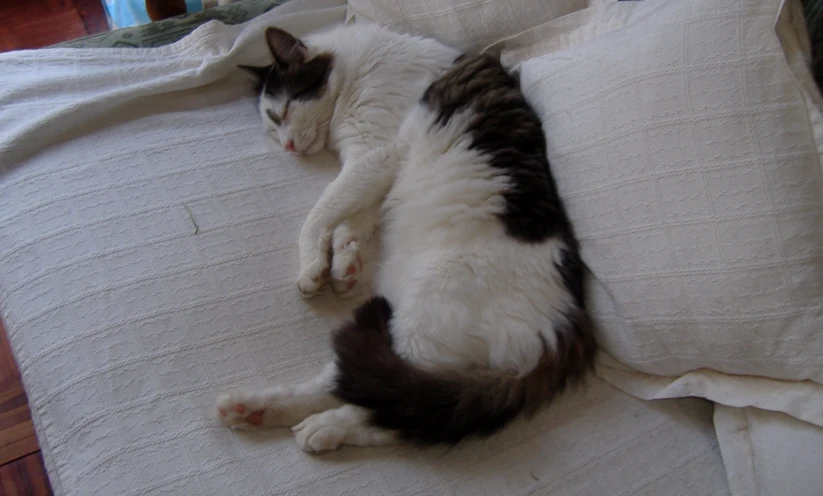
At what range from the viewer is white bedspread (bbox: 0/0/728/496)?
103cm

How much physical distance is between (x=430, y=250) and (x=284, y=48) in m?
0.68

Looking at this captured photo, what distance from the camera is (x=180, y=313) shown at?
1.18m

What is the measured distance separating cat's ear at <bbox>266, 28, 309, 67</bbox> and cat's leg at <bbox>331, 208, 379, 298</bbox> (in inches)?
17.8

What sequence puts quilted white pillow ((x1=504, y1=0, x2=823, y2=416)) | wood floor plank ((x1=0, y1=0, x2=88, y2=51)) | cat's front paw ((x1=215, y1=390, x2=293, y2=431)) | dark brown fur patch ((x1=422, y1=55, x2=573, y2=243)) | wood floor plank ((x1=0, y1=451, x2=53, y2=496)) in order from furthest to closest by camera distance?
1. wood floor plank ((x1=0, y1=0, x2=88, y2=51))
2. wood floor plank ((x1=0, y1=451, x2=53, y2=496))
3. dark brown fur patch ((x1=422, y1=55, x2=573, y2=243))
4. cat's front paw ((x1=215, y1=390, x2=293, y2=431))
5. quilted white pillow ((x1=504, y1=0, x2=823, y2=416))

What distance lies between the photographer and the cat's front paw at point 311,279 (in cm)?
125

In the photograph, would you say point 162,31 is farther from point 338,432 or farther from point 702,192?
point 702,192

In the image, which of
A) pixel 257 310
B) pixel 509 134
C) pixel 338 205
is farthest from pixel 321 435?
pixel 509 134

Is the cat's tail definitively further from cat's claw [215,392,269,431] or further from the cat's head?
the cat's head

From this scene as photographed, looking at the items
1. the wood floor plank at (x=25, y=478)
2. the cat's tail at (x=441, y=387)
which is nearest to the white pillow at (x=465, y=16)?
the cat's tail at (x=441, y=387)

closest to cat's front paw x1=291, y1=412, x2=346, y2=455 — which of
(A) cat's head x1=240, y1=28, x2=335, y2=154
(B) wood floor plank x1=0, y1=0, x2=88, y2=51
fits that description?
(A) cat's head x1=240, y1=28, x2=335, y2=154

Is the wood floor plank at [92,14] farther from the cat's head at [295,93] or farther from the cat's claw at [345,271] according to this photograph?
the cat's claw at [345,271]

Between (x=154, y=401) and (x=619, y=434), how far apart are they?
83cm

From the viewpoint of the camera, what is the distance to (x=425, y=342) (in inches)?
44.1

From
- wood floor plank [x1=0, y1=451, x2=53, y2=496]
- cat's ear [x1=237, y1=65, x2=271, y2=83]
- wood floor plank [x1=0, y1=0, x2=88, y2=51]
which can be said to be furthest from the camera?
wood floor plank [x1=0, y1=0, x2=88, y2=51]
